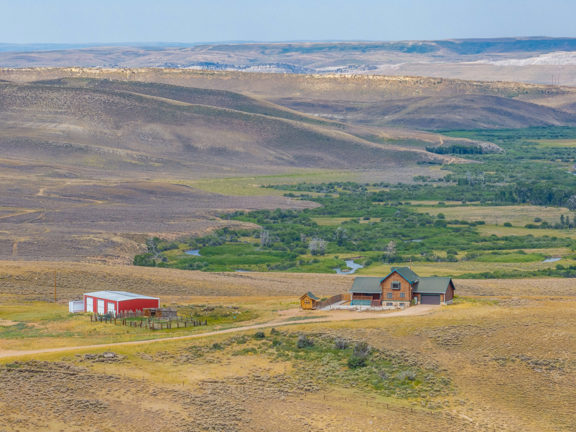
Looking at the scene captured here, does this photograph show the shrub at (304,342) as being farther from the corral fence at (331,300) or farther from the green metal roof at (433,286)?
the green metal roof at (433,286)

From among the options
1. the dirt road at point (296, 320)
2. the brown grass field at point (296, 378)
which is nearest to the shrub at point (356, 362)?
the brown grass field at point (296, 378)

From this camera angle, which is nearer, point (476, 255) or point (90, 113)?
point (476, 255)

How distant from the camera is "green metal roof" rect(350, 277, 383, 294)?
54406 millimetres

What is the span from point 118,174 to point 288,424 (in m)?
118

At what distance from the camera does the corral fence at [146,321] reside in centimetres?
5069

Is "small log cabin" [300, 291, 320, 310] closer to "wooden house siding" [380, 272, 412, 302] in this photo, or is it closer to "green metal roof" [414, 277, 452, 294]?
"wooden house siding" [380, 272, 412, 302]

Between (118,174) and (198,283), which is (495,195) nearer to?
(118,174)

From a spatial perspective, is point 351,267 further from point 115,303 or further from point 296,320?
point 296,320

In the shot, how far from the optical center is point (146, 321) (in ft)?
170

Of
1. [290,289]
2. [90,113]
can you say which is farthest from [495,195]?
[90,113]

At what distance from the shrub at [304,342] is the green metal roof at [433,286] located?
10.3 meters

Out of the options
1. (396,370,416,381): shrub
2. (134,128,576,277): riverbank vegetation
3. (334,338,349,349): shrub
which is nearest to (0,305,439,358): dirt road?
(334,338,349,349): shrub

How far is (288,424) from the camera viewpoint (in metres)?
38.2

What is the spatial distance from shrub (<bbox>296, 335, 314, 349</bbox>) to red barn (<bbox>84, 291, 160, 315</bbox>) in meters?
11.5
